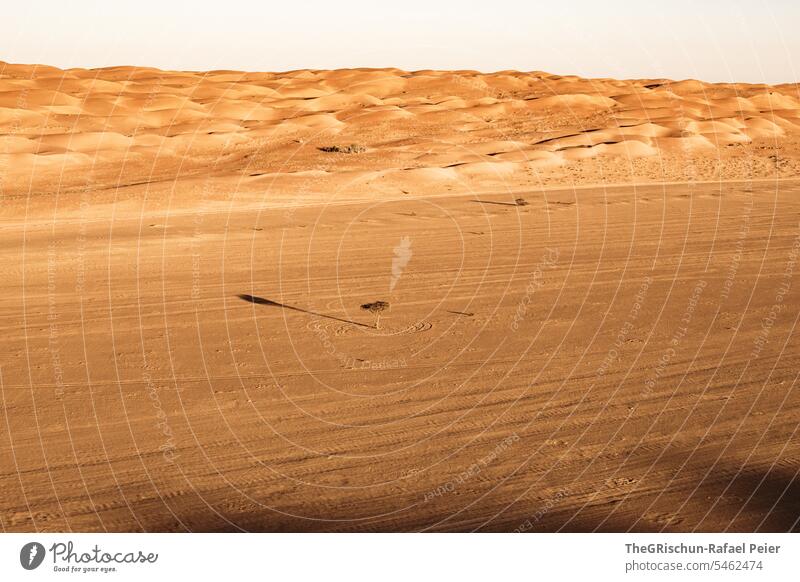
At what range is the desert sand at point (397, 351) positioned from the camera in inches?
259

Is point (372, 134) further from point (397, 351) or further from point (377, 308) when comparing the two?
point (397, 351)

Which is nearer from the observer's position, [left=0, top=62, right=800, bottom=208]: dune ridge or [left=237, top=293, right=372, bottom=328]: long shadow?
[left=237, top=293, right=372, bottom=328]: long shadow

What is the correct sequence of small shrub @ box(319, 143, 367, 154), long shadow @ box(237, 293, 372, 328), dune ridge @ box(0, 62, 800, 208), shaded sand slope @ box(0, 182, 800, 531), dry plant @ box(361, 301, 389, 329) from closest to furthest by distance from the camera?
1. shaded sand slope @ box(0, 182, 800, 531)
2. long shadow @ box(237, 293, 372, 328)
3. dry plant @ box(361, 301, 389, 329)
4. dune ridge @ box(0, 62, 800, 208)
5. small shrub @ box(319, 143, 367, 154)

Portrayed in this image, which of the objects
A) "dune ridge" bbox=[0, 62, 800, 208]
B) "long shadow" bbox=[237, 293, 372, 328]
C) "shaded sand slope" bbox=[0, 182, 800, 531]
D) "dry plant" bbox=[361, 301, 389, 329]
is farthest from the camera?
"dune ridge" bbox=[0, 62, 800, 208]

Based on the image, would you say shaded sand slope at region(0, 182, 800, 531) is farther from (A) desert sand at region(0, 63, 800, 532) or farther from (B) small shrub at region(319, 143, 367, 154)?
(B) small shrub at region(319, 143, 367, 154)

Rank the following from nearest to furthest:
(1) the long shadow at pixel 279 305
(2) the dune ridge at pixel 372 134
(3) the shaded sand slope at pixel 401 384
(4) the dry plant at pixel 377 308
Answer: (3) the shaded sand slope at pixel 401 384
(1) the long shadow at pixel 279 305
(4) the dry plant at pixel 377 308
(2) the dune ridge at pixel 372 134

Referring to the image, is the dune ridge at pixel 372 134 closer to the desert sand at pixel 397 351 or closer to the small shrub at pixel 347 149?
the small shrub at pixel 347 149

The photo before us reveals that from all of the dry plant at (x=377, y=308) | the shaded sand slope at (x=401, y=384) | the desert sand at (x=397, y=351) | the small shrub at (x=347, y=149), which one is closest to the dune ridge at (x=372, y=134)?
the small shrub at (x=347, y=149)

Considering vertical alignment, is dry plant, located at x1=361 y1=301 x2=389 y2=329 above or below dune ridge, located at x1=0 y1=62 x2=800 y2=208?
below

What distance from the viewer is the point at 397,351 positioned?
10195mm

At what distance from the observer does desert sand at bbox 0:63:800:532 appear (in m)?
6.59

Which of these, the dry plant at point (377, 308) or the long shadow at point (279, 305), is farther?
the dry plant at point (377, 308)

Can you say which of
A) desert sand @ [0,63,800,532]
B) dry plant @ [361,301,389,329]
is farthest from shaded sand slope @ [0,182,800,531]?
dry plant @ [361,301,389,329]

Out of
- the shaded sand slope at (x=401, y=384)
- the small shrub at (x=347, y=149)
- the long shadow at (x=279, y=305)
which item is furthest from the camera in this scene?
the small shrub at (x=347, y=149)
